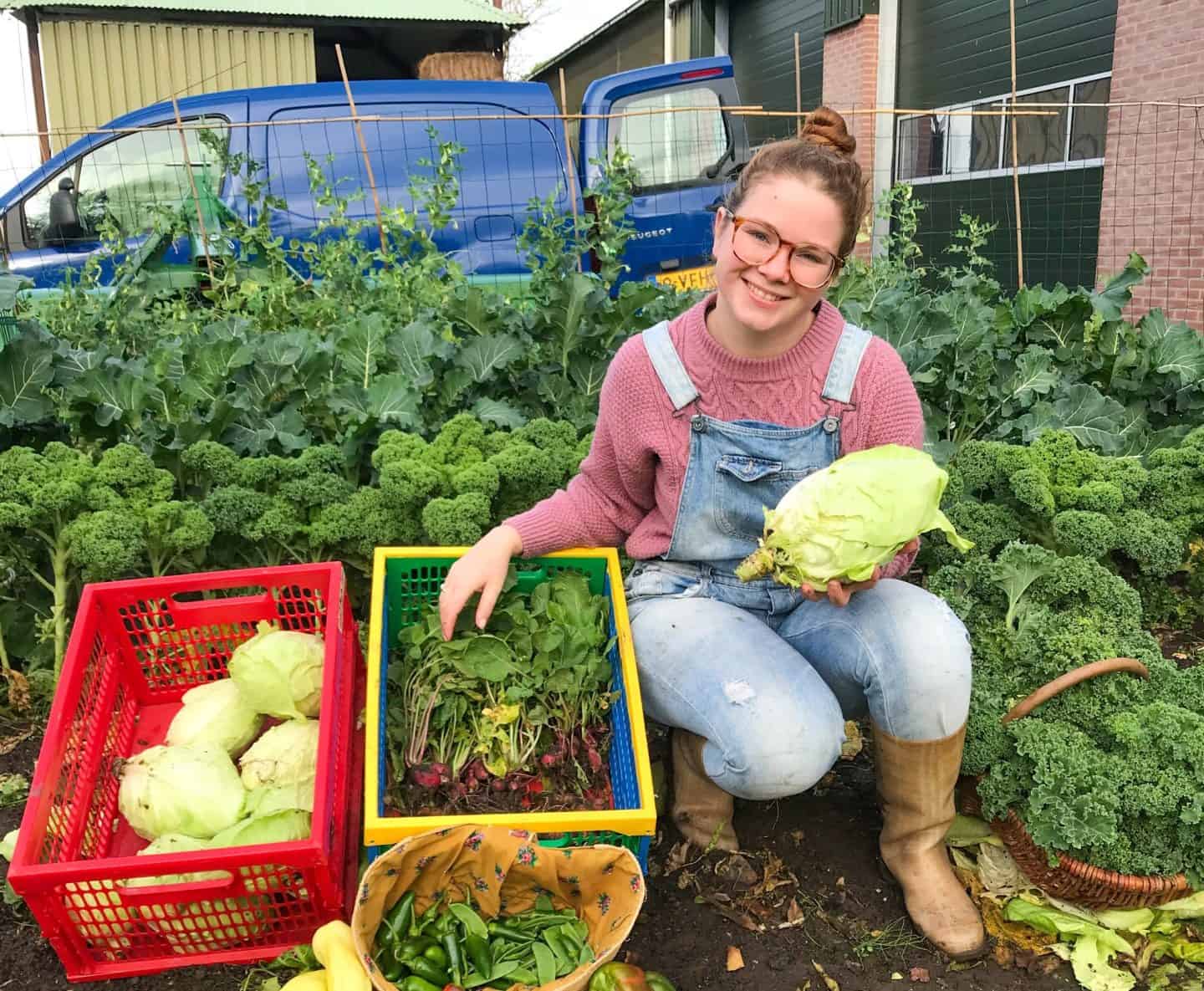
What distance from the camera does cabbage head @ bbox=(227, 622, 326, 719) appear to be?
255cm

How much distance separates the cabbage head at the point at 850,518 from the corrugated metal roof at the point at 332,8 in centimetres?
1550

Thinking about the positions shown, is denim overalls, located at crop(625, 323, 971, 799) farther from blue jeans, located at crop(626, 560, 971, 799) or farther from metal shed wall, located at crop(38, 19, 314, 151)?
metal shed wall, located at crop(38, 19, 314, 151)

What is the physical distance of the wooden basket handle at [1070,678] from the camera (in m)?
2.38

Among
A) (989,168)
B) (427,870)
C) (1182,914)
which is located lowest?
(1182,914)

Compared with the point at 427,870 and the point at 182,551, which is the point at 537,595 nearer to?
the point at 427,870

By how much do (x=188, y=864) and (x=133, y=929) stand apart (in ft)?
1.21

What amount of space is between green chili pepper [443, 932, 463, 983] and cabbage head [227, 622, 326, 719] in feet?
2.94

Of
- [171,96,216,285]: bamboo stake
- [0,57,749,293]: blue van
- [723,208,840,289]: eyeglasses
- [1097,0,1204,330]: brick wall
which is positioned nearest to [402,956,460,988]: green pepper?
[723,208,840,289]: eyeglasses

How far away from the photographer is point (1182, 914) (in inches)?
90.9

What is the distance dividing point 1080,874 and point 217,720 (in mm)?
2232

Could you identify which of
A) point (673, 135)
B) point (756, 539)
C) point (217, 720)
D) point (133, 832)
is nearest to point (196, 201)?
point (673, 135)

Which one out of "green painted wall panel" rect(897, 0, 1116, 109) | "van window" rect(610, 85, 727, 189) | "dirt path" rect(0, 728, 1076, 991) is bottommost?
"dirt path" rect(0, 728, 1076, 991)

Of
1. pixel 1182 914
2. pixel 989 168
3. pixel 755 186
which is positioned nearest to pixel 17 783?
pixel 755 186

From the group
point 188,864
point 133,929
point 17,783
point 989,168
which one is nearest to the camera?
point 188,864
